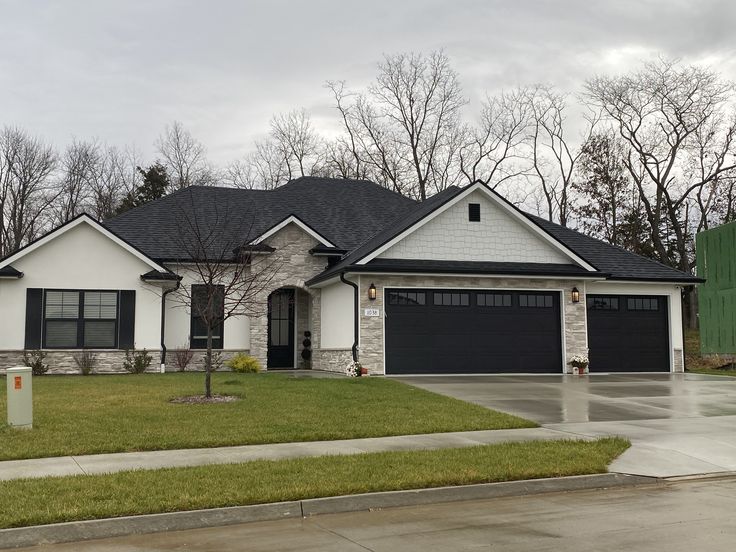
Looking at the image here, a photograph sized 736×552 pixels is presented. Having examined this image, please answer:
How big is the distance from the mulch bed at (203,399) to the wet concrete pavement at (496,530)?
25.2 ft

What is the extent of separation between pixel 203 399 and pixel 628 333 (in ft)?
50.4

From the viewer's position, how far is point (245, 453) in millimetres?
9602

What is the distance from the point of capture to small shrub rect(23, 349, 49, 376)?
20845 millimetres

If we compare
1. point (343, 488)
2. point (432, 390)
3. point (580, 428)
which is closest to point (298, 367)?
point (432, 390)

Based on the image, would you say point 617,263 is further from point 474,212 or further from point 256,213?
point 256,213

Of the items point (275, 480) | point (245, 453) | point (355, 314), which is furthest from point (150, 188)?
point (275, 480)

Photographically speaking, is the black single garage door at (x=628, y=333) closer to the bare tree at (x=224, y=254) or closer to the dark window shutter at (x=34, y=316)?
the bare tree at (x=224, y=254)

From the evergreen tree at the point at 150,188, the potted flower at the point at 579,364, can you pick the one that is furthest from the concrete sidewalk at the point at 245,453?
the evergreen tree at the point at 150,188

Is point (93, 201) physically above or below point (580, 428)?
above

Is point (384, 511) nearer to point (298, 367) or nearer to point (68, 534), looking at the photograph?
point (68, 534)

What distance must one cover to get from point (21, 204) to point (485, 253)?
3248 cm

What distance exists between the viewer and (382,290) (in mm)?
21297

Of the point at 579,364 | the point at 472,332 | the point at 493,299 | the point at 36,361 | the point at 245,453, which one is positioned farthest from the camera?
the point at 493,299

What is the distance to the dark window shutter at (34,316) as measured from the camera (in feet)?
70.2
